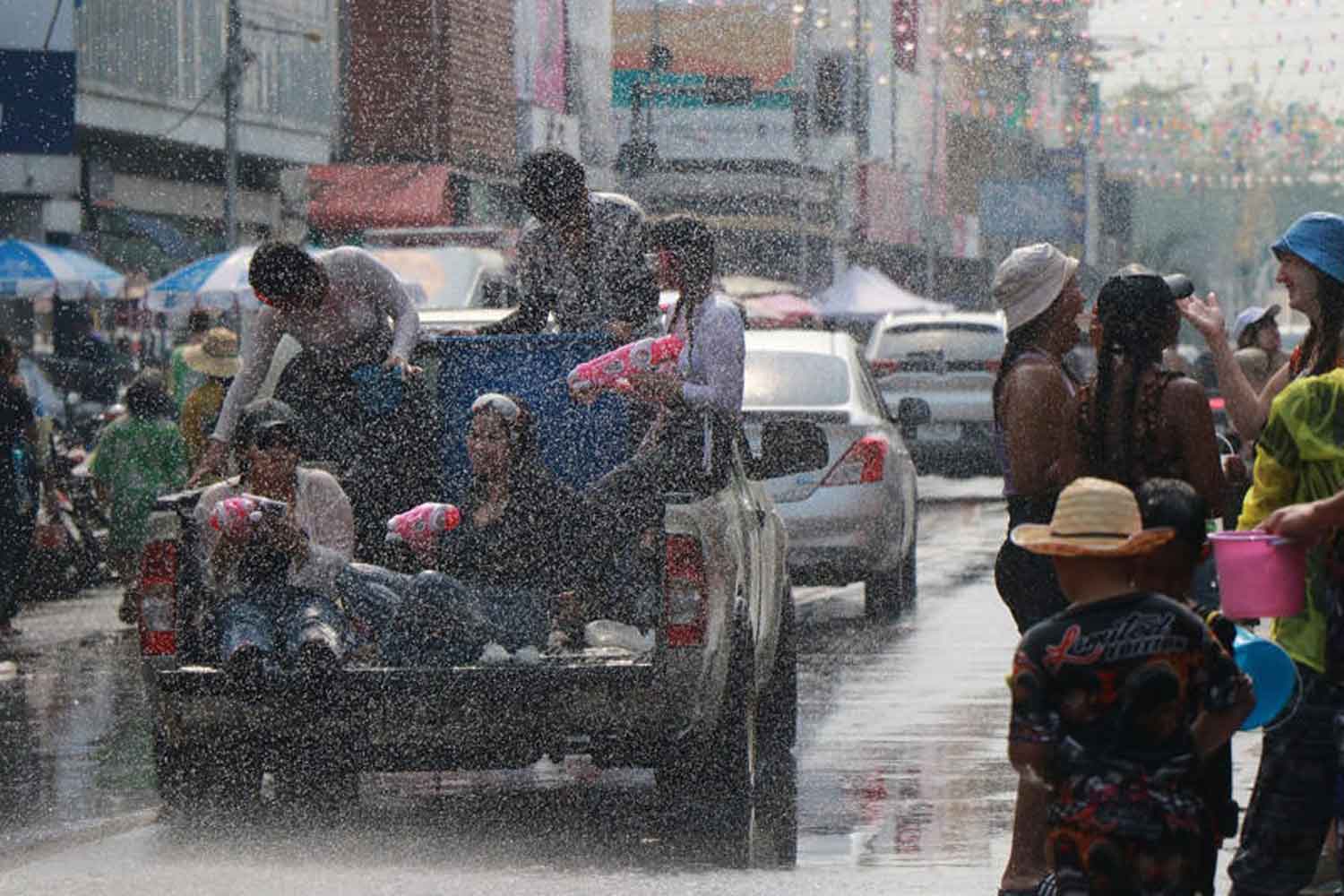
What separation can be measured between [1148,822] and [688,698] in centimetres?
346

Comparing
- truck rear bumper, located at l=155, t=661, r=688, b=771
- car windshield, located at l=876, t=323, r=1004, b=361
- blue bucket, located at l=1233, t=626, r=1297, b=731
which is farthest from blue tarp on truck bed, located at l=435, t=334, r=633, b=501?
car windshield, located at l=876, t=323, r=1004, b=361

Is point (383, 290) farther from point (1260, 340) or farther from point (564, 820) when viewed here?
point (1260, 340)

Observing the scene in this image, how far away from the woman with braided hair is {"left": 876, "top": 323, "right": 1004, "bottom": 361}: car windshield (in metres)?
22.7

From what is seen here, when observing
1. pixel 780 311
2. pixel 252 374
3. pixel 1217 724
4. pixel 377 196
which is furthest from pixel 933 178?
pixel 1217 724

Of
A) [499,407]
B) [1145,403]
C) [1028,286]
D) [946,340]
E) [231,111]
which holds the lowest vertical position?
[946,340]

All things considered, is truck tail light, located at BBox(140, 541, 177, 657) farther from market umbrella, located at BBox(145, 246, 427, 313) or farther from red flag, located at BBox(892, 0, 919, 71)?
red flag, located at BBox(892, 0, 919, 71)

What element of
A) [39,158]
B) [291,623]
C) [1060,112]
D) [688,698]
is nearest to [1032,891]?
[688,698]

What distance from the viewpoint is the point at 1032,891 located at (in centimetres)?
691

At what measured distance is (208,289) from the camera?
27156mm

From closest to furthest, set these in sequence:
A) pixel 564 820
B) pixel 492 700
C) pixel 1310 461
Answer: pixel 1310 461, pixel 492 700, pixel 564 820

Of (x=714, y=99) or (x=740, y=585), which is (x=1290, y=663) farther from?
(x=714, y=99)

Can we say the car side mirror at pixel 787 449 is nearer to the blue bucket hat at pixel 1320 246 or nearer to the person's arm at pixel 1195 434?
the person's arm at pixel 1195 434

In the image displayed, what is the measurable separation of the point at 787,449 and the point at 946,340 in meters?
20.1

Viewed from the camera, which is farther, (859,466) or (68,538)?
(68,538)
